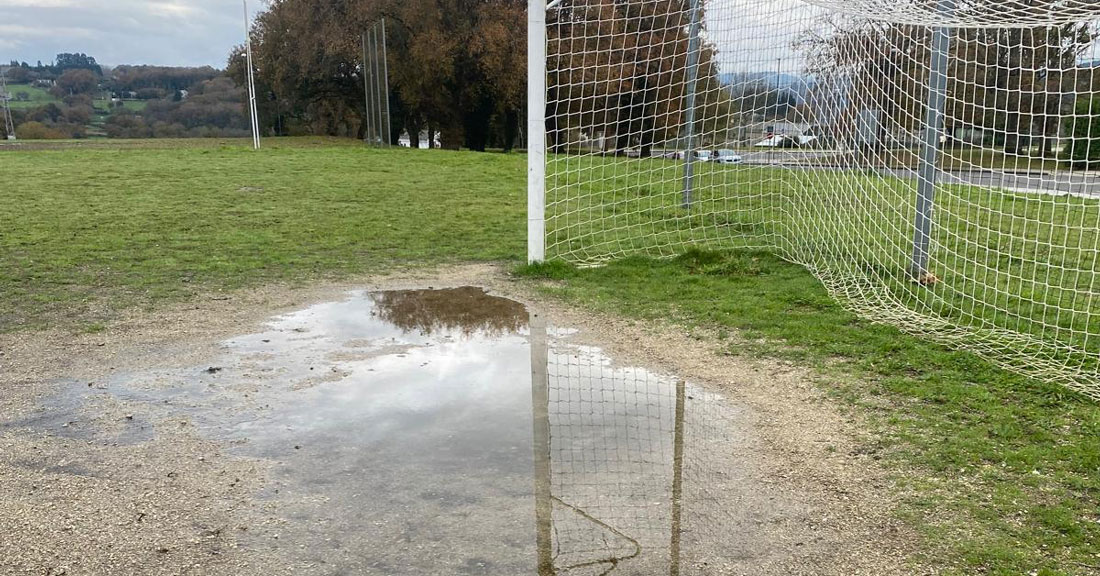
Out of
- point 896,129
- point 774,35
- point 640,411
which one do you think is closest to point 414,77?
point 774,35

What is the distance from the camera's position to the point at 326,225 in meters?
9.78

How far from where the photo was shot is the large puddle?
278cm

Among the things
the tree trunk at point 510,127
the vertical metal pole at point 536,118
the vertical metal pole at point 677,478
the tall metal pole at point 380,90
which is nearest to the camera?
the vertical metal pole at point 677,478

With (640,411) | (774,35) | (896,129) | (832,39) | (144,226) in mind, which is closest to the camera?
(640,411)

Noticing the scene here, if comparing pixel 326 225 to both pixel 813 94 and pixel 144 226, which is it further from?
pixel 813 94

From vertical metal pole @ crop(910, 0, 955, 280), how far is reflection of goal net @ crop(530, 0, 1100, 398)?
0.01 m

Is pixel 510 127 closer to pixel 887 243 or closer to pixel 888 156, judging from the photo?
pixel 887 243

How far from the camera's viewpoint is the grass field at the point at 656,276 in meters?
3.13

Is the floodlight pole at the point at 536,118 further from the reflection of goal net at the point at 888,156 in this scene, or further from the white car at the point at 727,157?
the white car at the point at 727,157

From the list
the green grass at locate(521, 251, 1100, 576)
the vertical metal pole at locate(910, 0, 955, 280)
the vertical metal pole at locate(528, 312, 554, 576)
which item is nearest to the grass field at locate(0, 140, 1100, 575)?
the green grass at locate(521, 251, 1100, 576)

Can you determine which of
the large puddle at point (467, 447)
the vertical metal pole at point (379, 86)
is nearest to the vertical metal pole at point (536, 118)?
the large puddle at point (467, 447)

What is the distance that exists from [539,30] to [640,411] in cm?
386

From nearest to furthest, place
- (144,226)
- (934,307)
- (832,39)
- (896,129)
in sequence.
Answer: (934,307)
(896,129)
(832,39)
(144,226)

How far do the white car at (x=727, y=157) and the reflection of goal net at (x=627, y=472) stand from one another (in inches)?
219
